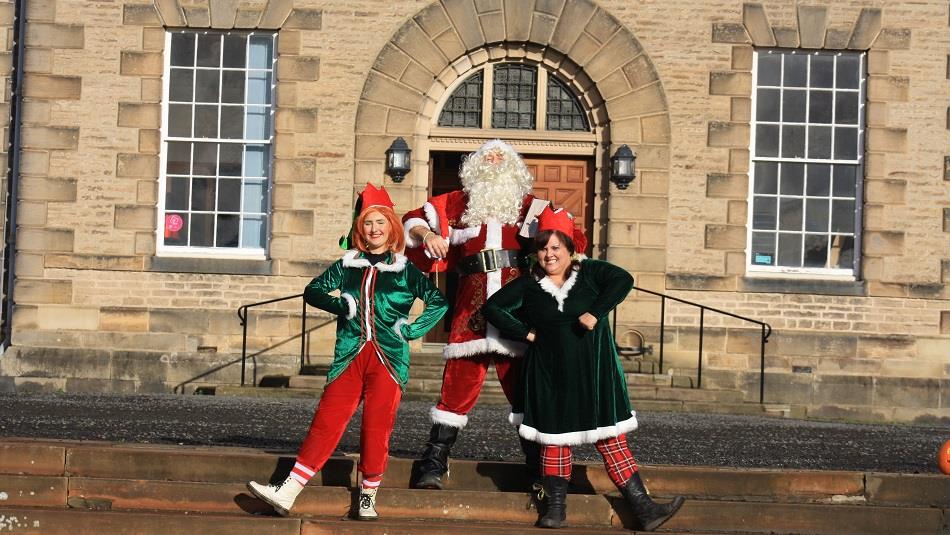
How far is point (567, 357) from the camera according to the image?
7.17 meters

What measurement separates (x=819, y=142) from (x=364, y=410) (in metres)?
9.97

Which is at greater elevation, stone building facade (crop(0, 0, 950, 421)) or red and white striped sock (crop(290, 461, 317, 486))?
stone building facade (crop(0, 0, 950, 421))

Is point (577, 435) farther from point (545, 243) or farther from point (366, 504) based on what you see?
point (366, 504)

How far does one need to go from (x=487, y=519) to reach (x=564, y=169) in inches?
344

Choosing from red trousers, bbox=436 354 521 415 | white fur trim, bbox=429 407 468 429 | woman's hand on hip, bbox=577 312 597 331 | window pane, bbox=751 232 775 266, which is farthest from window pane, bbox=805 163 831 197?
white fur trim, bbox=429 407 468 429

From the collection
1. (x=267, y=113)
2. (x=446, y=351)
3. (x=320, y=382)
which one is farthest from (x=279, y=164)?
(x=446, y=351)

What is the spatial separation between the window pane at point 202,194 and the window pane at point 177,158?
0.60 feet

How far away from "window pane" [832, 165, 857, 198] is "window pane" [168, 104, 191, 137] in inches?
291

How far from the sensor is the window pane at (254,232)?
1570 cm

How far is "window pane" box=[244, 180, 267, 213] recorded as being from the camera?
619 inches

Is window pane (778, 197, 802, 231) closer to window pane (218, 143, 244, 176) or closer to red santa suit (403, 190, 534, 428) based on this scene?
window pane (218, 143, 244, 176)

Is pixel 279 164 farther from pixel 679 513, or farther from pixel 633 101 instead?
pixel 679 513

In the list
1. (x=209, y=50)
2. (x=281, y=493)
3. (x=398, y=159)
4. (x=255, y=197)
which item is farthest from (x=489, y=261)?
(x=209, y=50)

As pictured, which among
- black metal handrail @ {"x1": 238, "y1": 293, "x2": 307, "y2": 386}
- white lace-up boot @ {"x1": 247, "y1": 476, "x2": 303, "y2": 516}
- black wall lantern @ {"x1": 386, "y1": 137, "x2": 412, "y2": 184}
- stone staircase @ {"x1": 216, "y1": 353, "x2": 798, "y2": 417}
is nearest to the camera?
white lace-up boot @ {"x1": 247, "y1": 476, "x2": 303, "y2": 516}
